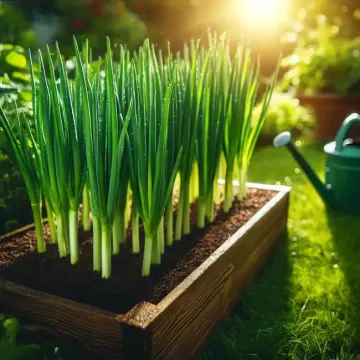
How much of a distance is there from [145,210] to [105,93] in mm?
258

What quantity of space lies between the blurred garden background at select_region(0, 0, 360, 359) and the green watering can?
10cm

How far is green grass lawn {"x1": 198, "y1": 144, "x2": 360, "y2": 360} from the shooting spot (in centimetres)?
112

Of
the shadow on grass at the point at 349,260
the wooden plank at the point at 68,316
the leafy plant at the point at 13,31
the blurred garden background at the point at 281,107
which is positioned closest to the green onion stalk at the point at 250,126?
the blurred garden background at the point at 281,107

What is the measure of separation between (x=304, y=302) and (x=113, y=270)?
57 centimetres

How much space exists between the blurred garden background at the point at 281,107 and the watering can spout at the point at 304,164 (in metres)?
0.09

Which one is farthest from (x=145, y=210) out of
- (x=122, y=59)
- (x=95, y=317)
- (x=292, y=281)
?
(x=292, y=281)

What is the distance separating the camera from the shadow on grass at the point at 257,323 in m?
1.11

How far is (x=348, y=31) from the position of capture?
457 centimetres

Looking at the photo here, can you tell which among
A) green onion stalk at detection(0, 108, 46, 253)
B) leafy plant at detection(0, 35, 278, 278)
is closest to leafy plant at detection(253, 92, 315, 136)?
leafy plant at detection(0, 35, 278, 278)

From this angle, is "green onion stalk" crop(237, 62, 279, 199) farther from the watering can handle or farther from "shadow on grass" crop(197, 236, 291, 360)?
the watering can handle

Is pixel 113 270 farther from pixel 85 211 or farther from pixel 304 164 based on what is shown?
pixel 304 164

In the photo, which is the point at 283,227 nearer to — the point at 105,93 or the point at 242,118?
the point at 242,118

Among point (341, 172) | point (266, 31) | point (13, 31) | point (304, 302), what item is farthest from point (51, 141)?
point (266, 31)

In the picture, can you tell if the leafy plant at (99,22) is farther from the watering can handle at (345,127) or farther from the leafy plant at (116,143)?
the leafy plant at (116,143)
